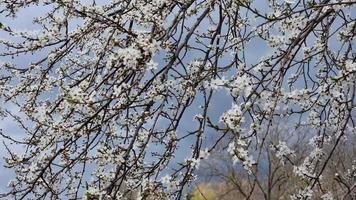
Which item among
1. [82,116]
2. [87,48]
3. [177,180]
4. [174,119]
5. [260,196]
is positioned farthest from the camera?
[260,196]

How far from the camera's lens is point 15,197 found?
377cm

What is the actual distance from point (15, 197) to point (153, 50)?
1.51m

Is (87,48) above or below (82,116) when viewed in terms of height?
above

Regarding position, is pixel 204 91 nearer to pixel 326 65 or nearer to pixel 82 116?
pixel 82 116

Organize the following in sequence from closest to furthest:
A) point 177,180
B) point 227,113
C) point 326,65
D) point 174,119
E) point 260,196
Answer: point 227,113, point 177,180, point 174,119, point 326,65, point 260,196

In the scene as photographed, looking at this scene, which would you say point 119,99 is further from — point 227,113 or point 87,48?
point 87,48

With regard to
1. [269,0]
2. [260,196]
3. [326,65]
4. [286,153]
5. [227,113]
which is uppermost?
[260,196]

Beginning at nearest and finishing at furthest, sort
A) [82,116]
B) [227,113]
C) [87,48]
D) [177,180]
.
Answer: [227,113] < [177,180] < [82,116] < [87,48]

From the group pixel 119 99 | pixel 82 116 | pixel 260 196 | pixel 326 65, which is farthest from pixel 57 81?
pixel 260 196

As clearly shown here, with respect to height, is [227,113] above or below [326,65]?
below

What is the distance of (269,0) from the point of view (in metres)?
5.04

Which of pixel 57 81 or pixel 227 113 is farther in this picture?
pixel 57 81

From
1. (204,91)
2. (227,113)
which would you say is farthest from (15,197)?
(227,113)

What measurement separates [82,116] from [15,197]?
2.13 ft
